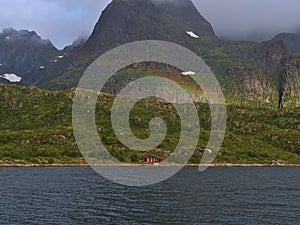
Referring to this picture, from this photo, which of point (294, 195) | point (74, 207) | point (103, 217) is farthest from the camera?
point (294, 195)

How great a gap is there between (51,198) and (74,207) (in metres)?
19.0

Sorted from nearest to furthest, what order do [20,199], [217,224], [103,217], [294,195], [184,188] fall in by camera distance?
1. [217,224]
2. [103,217]
3. [20,199]
4. [294,195]
5. [184,188]

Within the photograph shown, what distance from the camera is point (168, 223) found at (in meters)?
84.4

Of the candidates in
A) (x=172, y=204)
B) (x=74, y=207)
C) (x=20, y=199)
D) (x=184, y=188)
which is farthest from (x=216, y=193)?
(x=20, y=199)

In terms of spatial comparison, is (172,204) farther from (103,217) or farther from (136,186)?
(136,186)

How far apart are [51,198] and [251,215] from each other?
2316 inches

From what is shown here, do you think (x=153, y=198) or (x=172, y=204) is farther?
(x=153, y=198)

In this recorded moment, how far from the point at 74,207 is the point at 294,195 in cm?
7447

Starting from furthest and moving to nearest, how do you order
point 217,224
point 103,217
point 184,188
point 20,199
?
point 184,188, point 20,199, point 103,217, point 217,224

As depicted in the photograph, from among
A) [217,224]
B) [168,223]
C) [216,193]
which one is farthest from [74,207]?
[216,193]

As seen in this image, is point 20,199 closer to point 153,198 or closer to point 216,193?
point 153,198

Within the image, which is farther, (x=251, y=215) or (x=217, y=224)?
(x=251, y=215)

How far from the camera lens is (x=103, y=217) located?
297 feet

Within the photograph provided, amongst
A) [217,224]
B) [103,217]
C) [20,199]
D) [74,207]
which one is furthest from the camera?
[20,199]
